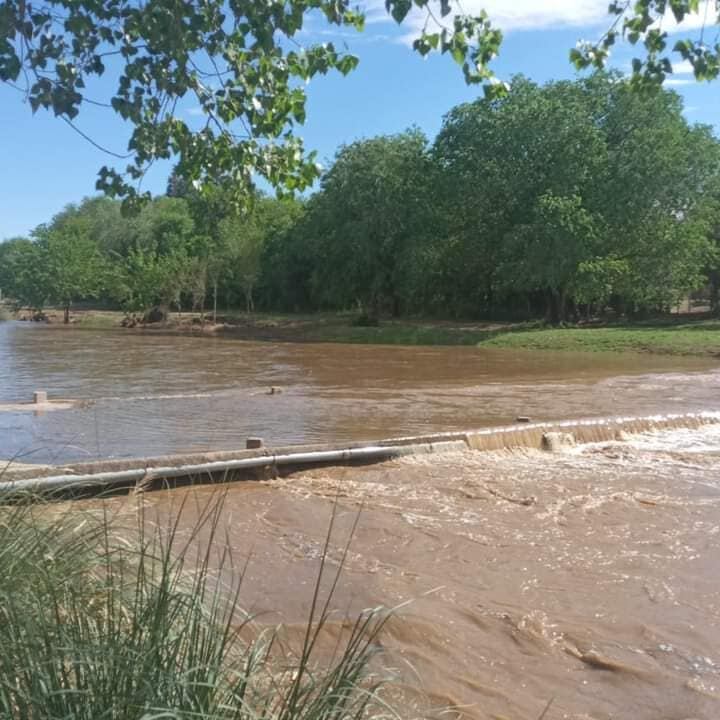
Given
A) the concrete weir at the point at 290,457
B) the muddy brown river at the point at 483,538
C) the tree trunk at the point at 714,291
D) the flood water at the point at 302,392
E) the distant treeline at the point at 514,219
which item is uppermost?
the distant treeline at the point at 514,219

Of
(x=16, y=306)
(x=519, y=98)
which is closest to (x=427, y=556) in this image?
(x=519, y=98)

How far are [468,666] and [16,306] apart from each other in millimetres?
75897

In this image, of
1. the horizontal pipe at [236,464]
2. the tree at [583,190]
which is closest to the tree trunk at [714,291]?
the tree at [583,190]

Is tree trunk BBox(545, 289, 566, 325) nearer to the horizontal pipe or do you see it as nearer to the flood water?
the flood water

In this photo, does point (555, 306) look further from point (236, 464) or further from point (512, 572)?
point (512, 572)

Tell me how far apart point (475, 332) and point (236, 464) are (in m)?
31.5

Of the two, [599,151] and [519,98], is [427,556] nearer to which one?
[599,151]

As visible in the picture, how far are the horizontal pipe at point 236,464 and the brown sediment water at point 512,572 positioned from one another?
192 millimetres

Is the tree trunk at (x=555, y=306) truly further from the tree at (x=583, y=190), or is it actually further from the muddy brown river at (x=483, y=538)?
the muddy brown river at (x=483, y=538)

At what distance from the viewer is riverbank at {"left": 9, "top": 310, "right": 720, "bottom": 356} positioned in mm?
32500

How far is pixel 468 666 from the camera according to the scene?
495 centimetres

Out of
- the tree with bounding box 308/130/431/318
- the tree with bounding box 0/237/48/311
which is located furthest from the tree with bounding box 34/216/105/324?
the tree with bounding box 308/130/431/318

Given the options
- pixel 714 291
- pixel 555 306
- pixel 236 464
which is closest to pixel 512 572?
pixel 236 464

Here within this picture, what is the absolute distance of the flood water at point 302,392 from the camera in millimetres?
13312
